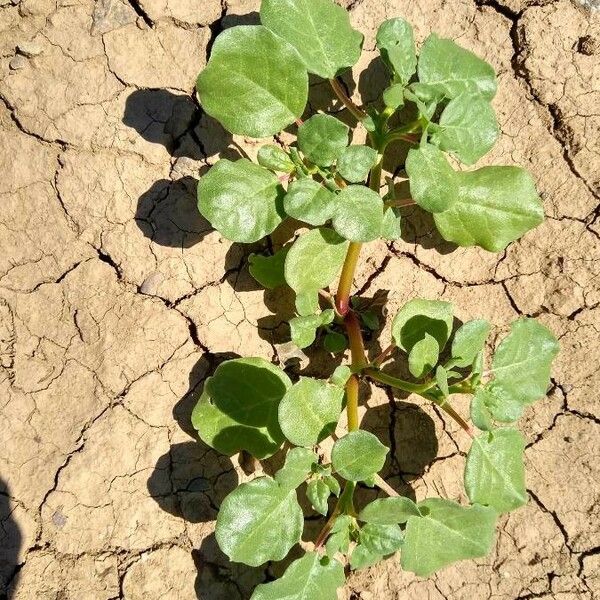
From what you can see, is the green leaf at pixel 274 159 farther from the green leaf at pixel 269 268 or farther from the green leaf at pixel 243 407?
the green leaf at pixel 243 407

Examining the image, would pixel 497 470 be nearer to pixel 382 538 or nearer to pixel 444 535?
pixel 444 535

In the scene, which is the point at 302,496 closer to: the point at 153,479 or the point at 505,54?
the point at 153,479

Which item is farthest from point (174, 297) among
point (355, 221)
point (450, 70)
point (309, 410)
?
point (450, 70)

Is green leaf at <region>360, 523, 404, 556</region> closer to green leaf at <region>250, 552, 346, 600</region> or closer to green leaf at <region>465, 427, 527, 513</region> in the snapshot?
green leaf at <region>250, 552, 346, 600</region>

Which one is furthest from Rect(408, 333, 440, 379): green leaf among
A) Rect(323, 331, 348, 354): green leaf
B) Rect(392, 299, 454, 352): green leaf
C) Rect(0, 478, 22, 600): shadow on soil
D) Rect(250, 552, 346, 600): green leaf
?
Rect(0, 478, 22, 600): shadow on soil

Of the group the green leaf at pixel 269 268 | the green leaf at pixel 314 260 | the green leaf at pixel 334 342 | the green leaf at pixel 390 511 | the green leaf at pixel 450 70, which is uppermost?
the green leaf at pixel 450 70

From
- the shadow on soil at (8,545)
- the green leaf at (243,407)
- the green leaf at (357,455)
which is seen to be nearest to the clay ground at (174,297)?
the shadow on soil at (8,545)
